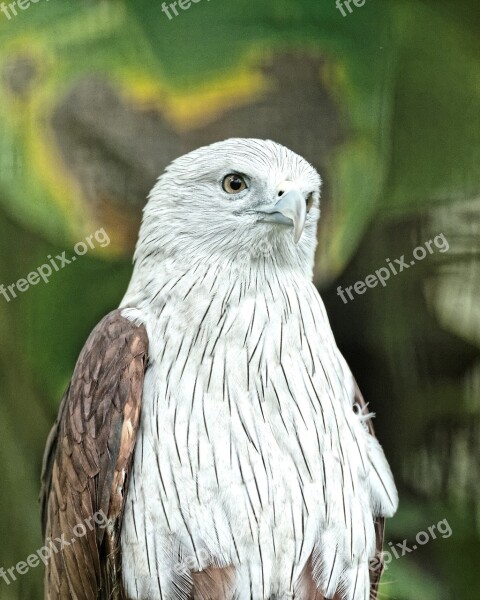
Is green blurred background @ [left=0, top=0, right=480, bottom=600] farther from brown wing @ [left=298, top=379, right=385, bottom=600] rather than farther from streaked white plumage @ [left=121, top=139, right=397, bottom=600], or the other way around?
streaked white plumage @ [left=121, top=139, right=397, bottom=600]

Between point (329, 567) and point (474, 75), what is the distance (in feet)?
4.15

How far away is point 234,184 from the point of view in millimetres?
1335

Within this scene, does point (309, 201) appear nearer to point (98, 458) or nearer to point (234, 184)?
point (234, 184)

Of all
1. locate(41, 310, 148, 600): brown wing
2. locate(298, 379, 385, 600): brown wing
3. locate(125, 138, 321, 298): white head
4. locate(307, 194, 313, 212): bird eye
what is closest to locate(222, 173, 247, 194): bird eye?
locate(125, 138, 321, 298): white head

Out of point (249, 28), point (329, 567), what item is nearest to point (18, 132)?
point (249, 28)

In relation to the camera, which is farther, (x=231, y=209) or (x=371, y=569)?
(x=371, y=569)

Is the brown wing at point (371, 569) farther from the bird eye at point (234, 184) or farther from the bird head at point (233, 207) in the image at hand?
the bird eye at point (234, 184)

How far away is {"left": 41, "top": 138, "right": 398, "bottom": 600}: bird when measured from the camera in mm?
1252

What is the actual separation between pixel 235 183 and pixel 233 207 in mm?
48

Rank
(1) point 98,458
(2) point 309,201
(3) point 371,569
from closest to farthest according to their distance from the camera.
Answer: (1) point 98,458 → (2) point 309,201 → (3) point 371,569

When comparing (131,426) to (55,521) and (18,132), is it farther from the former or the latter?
(18,132)

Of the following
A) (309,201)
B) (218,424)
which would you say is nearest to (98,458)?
(218,424)

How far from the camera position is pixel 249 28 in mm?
1727

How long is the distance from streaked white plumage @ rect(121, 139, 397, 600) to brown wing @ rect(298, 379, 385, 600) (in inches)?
0.6
